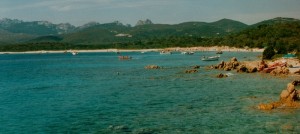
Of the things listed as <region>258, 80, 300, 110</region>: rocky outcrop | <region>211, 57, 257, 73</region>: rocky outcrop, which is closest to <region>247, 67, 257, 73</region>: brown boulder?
<region>211, 57, 257, 73</region>: rocky outcrop

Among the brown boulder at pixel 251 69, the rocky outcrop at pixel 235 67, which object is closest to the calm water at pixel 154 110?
the brown boulder at pixel 251 69

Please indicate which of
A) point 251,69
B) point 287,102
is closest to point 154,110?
point 287,102

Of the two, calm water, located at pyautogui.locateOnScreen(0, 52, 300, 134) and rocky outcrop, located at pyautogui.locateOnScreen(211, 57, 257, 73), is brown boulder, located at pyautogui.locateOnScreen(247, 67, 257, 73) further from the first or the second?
calm water, located at pyautogui.locateOnScreen(0, 52, 300, 134)

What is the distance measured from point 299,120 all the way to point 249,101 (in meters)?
10.4

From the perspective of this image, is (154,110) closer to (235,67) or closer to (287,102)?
(287,102)

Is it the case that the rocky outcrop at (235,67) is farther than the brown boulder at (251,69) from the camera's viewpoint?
Yes

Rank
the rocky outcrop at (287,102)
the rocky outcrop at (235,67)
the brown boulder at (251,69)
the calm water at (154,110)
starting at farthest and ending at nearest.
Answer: the rocky outcrop at (235,67) → the brown boulder at (251,69) → the rocky outcrop at (287,102) → the calm water at (154,110)

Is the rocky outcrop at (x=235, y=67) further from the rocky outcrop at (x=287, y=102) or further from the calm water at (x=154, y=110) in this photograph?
the rocky outcrop at (x=287, y=102)

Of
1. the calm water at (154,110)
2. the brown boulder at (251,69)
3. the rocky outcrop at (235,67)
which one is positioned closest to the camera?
the calm water at (154,110)

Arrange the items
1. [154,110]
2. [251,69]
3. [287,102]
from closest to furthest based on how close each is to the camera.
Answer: [287,102], [154,110], [251,69]

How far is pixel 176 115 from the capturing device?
37844mm

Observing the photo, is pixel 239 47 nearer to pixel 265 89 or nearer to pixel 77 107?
pixel 265 89

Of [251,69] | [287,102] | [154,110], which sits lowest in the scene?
[154,110]

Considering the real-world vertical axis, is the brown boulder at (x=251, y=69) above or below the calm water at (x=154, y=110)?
above
